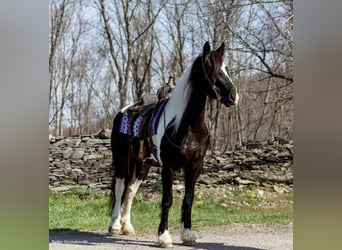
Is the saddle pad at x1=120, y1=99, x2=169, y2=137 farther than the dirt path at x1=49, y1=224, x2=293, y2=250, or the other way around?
the saddle pad at x1=120, y1=99, x2=169, y2=137

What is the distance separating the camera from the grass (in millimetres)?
1768

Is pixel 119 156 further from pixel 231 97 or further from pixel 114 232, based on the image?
pixel 231 97

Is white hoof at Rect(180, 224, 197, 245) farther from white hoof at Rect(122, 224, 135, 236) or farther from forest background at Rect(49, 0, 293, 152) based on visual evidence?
forest background at Rect(49, 0, 293, 152)

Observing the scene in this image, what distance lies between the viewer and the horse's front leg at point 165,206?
1682 mm

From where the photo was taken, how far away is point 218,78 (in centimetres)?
154

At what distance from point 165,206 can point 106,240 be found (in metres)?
0.30

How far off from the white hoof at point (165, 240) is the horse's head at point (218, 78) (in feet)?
1.80

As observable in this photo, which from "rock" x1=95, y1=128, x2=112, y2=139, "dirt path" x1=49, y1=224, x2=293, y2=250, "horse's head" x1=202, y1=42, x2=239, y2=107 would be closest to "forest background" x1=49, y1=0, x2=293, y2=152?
"rock" x1=95, y1=128, x2=112, y2=139

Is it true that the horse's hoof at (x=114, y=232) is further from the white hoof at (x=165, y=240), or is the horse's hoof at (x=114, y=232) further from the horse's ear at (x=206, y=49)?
the horse's ear at (x=206, y=49)

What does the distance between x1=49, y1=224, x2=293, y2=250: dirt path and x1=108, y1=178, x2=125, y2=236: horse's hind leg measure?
0.03 meters

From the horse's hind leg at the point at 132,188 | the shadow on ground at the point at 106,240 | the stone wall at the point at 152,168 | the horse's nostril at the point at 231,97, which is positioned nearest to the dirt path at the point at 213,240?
the shadow on ground at the point at 106,240
